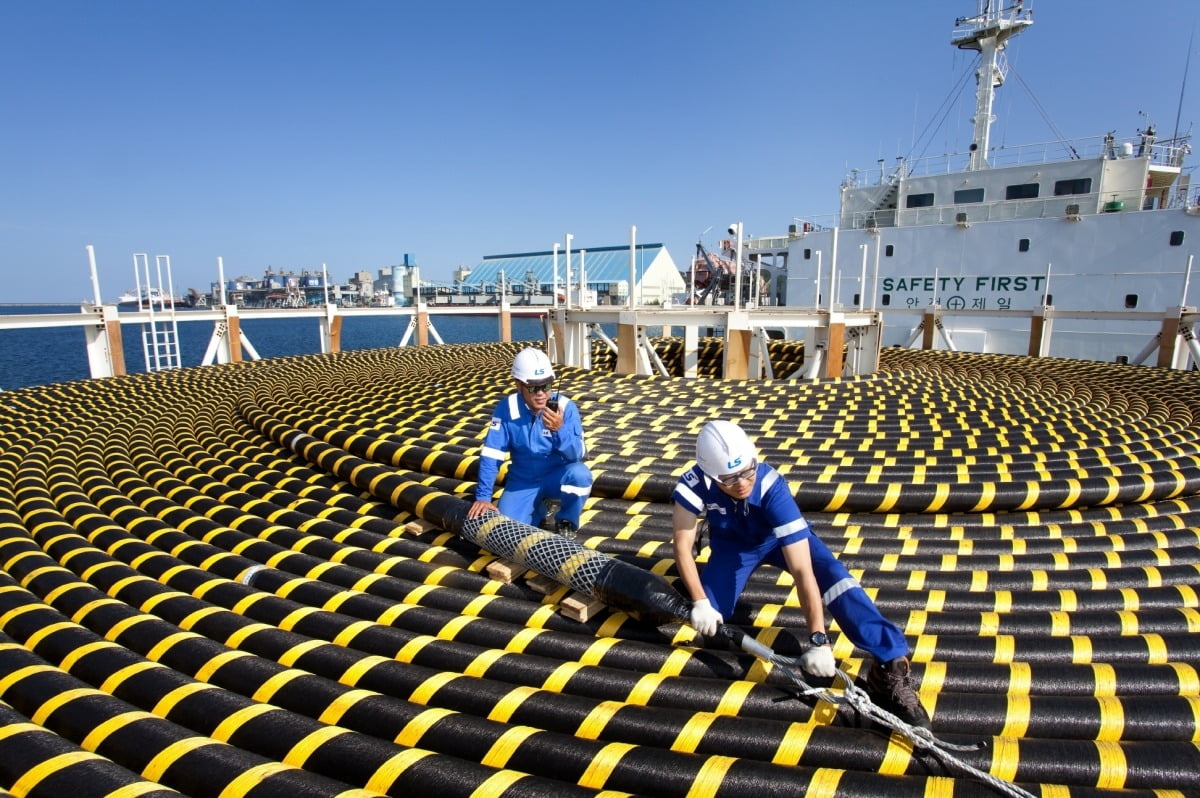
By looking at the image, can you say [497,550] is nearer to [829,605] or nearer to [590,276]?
[829,605]

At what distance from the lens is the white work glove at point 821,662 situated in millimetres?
2518

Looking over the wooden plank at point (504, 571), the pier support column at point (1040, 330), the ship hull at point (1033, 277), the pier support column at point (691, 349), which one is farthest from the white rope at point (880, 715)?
the pier support column at point (1040, 330)

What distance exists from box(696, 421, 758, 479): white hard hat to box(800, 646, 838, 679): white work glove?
32.0 inches

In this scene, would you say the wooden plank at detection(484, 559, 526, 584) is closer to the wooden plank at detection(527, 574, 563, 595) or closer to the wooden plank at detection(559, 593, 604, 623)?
the wooden plank at detection(527, 574, 563, 595)

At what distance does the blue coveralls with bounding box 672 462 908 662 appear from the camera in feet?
8.38

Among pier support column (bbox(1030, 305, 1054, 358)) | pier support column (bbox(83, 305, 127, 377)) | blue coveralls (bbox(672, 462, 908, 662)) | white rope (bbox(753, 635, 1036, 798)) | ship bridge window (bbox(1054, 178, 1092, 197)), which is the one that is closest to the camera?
white rope (bbox(753, 635, 1036, 798))

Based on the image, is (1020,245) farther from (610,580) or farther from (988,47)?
(610,580)

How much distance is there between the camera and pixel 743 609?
11.3 feet

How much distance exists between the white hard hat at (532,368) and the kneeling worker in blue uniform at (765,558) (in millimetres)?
1301

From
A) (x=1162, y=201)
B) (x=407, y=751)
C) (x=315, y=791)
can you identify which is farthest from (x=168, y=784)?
(x=1162, y=201)

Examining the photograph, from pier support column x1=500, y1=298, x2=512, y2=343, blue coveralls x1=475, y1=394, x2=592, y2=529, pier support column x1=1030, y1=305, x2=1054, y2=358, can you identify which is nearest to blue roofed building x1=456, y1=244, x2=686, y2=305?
pier support column x1=500, y1=298, x2=512, y2=343

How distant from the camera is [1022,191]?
20.5m

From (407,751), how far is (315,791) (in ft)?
1.05

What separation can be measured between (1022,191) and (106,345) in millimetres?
26057
